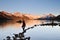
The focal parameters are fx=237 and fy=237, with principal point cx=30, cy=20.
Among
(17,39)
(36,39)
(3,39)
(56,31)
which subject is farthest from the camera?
(56,31)

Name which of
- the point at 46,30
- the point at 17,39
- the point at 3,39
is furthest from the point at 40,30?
the point at 17,39

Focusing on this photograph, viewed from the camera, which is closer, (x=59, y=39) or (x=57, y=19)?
(x=59, y=39)

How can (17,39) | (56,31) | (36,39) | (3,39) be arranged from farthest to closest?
(56,31) → (36,39) → (3,39) → (17,39)

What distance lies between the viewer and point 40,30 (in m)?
11.0

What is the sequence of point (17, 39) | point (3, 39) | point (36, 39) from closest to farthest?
point (17, 39) < point (3, 39) < point (36, 39)

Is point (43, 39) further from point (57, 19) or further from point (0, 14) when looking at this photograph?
point (0, 14)

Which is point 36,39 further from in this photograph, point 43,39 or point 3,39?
point 3,39

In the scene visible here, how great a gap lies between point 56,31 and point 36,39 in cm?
223

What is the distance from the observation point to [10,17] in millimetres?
10703

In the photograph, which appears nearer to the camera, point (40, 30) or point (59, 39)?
point (59, 39)

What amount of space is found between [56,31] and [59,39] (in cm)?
199

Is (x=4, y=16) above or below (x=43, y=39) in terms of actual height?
above

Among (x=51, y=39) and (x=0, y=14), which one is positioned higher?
(x=0, y=14)

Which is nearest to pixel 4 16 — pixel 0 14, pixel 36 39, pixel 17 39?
pixel 0 14
